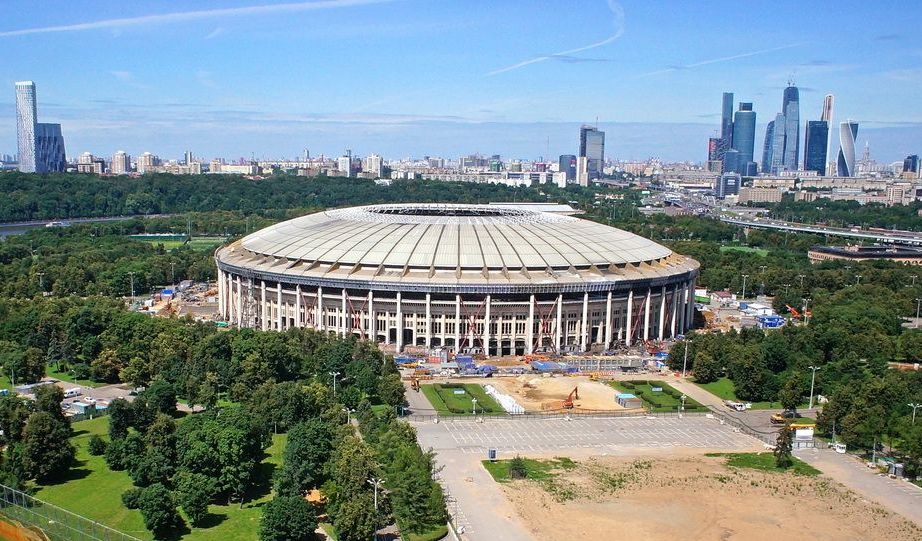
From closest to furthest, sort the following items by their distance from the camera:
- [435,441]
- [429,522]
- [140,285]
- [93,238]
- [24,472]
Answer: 1. [429,522]
2. [24,472]
3. [435,441]
4. [140,285]
5. [93,238]

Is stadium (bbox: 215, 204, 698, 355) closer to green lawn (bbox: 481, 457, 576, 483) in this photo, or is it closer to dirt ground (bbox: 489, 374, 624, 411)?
dirt ground (bbox: 489, 374, 624, 411)

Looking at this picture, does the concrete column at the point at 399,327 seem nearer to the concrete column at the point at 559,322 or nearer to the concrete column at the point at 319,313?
the concrete column at the point at 319,313

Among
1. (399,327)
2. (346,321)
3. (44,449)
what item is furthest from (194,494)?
(346,321)

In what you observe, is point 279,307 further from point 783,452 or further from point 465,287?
point 783,452

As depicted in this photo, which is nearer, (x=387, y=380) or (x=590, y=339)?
(x=387, y=380)

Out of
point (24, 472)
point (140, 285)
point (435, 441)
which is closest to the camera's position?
point (24, 472)

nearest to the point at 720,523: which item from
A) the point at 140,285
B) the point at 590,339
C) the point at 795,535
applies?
the point at 795,535

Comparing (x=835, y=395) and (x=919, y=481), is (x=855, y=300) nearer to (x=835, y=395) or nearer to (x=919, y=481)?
(x=835, y=395)
